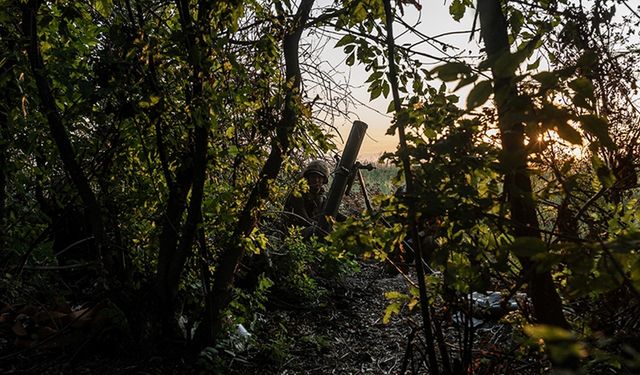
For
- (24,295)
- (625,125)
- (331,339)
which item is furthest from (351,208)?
(24,295)

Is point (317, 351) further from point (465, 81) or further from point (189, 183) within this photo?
point (465, 81)

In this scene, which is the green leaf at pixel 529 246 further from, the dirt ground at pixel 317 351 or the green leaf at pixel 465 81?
the dirt ground at pixel 317 351

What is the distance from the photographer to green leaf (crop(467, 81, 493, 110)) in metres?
0.80

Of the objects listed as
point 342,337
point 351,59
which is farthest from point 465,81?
point 342,337

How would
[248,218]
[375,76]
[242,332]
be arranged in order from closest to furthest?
[375,76]
[248,218]
[242,332]

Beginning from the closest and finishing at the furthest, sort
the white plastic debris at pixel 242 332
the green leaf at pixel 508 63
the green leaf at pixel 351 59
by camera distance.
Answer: the green leaf at pixel 508 63
the green leaf at pixel 351 59
the white plastic debris at pixel 242 332

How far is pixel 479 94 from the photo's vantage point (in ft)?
2.64

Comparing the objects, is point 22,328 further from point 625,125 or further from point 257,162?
point 625,125

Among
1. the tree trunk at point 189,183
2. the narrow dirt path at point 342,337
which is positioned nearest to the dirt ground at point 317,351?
the narrow dirt path at point 342,337

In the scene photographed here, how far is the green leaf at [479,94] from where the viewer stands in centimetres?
80

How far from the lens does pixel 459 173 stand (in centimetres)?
142

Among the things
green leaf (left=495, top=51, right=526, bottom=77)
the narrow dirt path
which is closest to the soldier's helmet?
the narrow dirt path

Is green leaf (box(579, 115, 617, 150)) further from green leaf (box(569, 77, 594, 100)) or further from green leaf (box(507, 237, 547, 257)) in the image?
green leaf (box(507, 237, 547, 257))

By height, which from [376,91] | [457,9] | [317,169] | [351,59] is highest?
[317,169]
